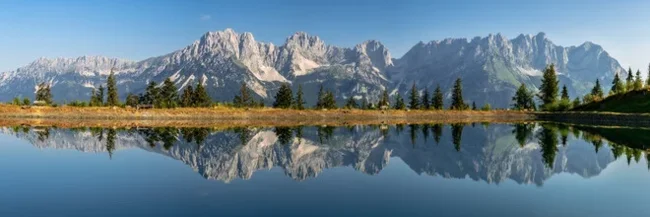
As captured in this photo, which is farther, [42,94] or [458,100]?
[458,100]

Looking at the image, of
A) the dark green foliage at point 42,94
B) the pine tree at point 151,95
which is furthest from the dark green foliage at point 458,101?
the dark green foliage at point 42,94

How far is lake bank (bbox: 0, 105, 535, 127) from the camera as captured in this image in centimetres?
10575

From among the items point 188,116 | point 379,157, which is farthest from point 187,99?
point 379,157

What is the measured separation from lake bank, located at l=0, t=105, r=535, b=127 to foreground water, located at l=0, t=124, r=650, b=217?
2272 inches

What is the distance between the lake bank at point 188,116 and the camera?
105750 millimetres

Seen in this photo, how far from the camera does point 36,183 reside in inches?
1053

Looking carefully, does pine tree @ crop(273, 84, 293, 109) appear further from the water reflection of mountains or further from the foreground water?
the foreground water

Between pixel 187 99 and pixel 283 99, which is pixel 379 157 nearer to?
pixel 187 99

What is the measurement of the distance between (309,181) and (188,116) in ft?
330

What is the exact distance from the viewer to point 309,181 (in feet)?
96.7

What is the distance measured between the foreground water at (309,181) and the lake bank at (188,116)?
57709mm

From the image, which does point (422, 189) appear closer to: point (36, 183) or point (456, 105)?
point (36, 183)

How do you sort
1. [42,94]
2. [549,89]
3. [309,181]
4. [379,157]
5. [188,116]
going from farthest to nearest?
[549,89] → [42,94] → [188,116] → [379,157] → [309,181]

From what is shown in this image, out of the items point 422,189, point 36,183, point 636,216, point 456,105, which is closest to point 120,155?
point 36,183
